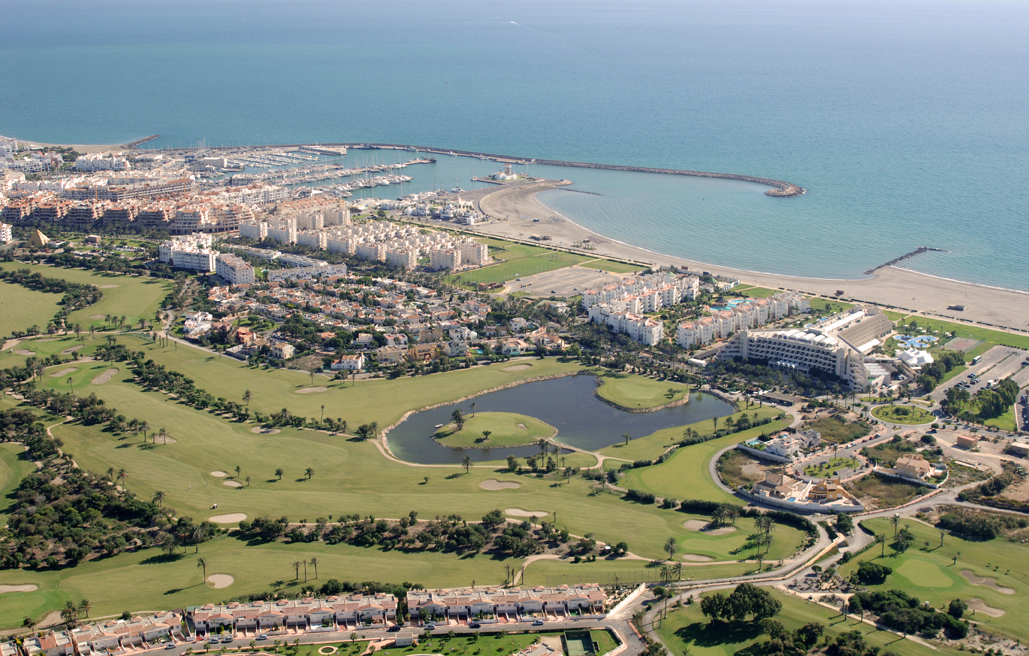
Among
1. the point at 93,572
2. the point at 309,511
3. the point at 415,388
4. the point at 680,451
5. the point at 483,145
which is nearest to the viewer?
the point at 93,572

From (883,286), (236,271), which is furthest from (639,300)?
(236,271)

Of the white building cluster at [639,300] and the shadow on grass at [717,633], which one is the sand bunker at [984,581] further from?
the white building cluster at [639,300]

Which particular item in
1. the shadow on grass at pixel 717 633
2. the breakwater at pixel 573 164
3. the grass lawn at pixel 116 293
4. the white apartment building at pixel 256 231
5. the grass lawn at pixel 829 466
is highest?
the breakwater at pixel 573 164

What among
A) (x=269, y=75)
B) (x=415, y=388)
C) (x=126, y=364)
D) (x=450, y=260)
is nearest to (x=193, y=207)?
(x=450, y=260)

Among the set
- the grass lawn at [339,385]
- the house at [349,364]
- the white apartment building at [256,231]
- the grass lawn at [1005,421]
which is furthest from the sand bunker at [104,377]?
the grass lawn at [1005,421]

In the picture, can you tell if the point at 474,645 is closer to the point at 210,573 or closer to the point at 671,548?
the point at 671,548

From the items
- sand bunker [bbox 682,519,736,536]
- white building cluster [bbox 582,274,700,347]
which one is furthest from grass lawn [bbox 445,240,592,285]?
sand bunker [bbox 682,519,736,536]

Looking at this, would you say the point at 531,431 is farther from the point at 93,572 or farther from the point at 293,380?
the point at 93,572
